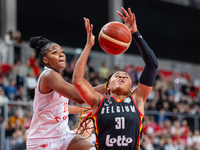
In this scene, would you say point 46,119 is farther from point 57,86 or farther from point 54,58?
point 54,58

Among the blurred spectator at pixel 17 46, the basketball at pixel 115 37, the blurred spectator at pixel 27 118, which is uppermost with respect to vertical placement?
the basketball at pixel 115 37

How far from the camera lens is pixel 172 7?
63.3ft

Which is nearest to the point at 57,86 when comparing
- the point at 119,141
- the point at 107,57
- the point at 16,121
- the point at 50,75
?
the point at 50,75

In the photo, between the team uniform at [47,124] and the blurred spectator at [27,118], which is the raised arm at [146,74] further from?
the blurred spectator at [27,118]

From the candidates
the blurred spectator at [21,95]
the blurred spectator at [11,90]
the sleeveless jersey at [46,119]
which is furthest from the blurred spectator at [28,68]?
the sleeveless jersey at [46,119]

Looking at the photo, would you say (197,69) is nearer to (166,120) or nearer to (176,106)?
(176,106)

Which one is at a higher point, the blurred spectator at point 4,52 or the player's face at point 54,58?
the player's face at point 54,58

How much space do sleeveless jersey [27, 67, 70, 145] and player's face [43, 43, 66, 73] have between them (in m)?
0.13

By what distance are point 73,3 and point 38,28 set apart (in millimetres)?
2427

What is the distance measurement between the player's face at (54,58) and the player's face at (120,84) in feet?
2.48

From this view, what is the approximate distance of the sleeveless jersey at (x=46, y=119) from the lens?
12.2ft

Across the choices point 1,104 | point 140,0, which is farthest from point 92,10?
point 1,104

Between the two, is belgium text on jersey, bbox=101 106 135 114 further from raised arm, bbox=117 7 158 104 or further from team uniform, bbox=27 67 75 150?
team uniform, bbox=27 67 75 150

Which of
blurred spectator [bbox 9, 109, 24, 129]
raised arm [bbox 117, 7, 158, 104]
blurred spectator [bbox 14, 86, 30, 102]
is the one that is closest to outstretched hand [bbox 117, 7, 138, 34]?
raised arm [bbox 117, 7, 158, 104]
